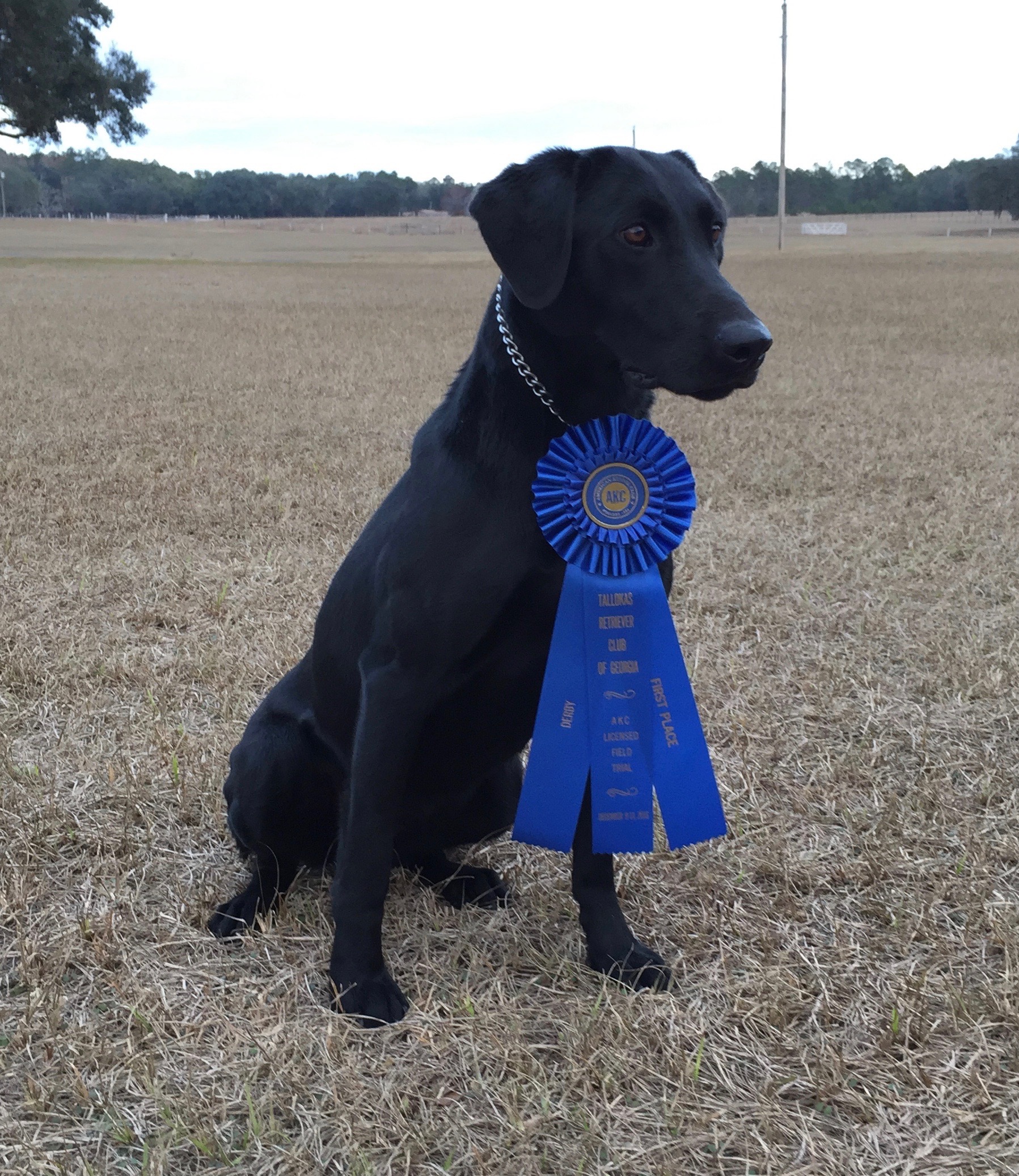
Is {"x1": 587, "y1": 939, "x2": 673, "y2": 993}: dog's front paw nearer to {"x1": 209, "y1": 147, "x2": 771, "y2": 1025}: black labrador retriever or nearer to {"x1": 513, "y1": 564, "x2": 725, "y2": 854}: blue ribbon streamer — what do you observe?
{"x1": 209, "y1": 147, "x2": 771, "y2": 1025}: black labrador retriever

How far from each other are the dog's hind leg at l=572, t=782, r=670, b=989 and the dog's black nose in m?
0.84

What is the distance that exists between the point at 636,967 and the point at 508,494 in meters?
0.91

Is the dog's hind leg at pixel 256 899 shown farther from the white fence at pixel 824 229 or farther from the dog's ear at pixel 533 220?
the white fence at pixel 824 229

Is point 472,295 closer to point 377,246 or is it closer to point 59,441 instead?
point 59,441

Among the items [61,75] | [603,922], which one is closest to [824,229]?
[61,75]

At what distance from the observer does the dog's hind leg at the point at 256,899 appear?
2143mm

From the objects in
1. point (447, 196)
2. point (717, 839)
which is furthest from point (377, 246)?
point (717, 839)

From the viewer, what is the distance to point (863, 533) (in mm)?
4762

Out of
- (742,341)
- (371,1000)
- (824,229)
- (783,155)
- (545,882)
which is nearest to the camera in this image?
(742,341)

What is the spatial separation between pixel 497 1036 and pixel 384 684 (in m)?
0.62

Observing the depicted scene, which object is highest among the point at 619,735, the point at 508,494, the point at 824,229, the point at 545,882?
the point at 824,229

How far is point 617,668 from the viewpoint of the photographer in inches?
78.2

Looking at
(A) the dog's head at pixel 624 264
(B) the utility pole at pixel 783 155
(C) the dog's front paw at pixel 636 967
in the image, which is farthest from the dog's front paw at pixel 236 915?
(B) the utility pole at pixel 783 155

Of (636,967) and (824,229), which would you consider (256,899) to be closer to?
(636,967)
